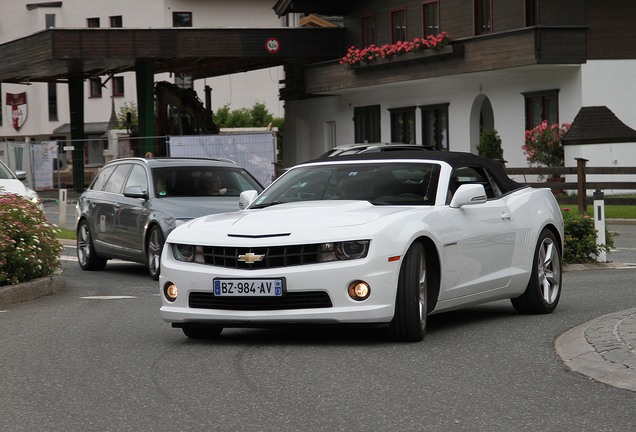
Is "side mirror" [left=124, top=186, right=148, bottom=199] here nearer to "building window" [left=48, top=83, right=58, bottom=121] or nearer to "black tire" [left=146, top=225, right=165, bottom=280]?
"black tire" [left=146, top=225, right=165, bottom=280]

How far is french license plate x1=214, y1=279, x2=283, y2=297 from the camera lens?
6734 mm

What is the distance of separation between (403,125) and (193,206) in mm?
25088

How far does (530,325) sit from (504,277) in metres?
0.44

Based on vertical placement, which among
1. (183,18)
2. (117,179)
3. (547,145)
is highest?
(183,18)

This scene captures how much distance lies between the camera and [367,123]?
128ft

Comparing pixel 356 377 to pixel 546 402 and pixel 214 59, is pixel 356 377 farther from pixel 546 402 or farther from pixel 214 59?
pixel 214 59

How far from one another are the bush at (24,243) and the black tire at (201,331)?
12.5ft

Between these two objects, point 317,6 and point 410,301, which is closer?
point 410,301

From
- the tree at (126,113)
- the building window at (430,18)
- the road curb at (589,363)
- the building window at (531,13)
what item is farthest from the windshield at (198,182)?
the tree at (126,113)

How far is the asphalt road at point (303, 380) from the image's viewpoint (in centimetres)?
495

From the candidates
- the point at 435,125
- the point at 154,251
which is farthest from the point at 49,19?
the point at 154,251

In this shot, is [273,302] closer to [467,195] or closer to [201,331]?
[201,331]

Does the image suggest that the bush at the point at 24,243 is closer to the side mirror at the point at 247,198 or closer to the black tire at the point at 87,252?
the black tire at the point at 87,252

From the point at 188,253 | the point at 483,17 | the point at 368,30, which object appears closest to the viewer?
the point at 188,253
